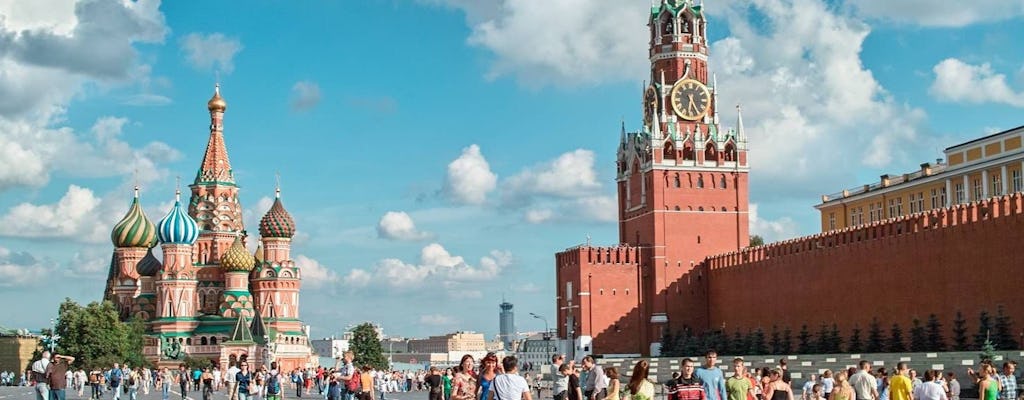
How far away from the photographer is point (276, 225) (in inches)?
3632

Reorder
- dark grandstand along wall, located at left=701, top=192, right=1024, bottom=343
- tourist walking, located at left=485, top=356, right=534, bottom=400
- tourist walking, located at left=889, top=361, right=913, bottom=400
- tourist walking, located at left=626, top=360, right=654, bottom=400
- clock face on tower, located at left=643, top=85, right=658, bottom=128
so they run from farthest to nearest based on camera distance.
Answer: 1. clock face on tower, located at left=643, top=85, right=658, bottom=128
2. dark grandstand along wall, located at left=701, top=192, right=1024, bottom=343
3. tourist walking, located at left=889, top=361, right=913, bottom=400
4. tourist walking, located at left=626, top=360, right=654, bottom=400
5. tourist walking, located at left=485, top=356, right=534, bottom=400

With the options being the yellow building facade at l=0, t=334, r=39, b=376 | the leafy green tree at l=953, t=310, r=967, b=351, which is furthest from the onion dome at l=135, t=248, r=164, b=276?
the leafy green tree at l=953, t=310, r=967, b=351

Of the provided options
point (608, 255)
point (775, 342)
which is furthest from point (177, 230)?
point (775, 342)

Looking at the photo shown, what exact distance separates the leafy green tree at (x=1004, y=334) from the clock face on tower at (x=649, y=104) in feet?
98.9

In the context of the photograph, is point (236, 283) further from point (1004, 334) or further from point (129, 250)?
point (1004, 334)

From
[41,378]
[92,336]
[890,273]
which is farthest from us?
[92,336]

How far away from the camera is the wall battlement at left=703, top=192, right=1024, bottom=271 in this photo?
145 ft

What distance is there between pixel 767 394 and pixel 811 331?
38603 millimetres

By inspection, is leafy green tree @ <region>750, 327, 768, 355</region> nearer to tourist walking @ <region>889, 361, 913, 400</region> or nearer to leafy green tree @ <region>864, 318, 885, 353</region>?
leafy green tree @ <region>864, 318, 885, 353</region>

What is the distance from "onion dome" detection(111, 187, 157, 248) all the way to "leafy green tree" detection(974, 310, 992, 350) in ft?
211

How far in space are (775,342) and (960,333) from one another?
44.7 feet

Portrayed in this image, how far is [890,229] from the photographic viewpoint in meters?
50.8

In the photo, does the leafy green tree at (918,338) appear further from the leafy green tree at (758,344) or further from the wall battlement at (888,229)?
the leafy green tree at (758,344)

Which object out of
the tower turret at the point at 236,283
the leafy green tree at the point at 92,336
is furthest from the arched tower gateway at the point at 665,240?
the tower turret at the point at 236,283
